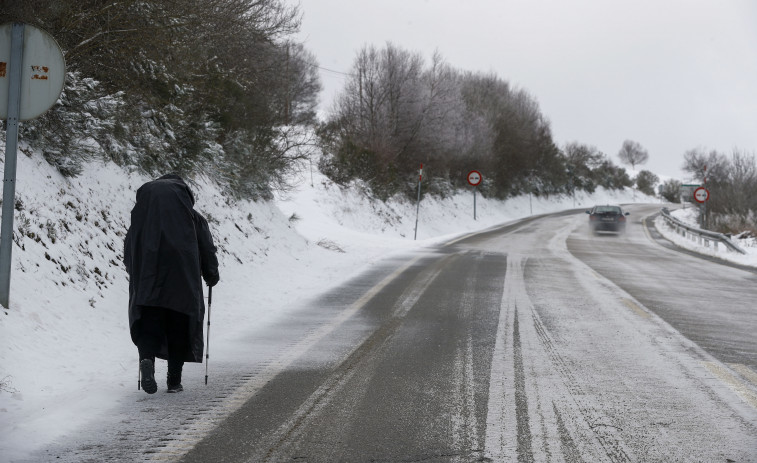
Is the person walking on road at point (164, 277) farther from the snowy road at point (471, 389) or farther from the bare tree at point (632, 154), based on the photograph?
the bare tree at point (632, 154)

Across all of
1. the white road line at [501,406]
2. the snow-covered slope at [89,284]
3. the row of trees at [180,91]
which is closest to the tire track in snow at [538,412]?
the white road line at [501,406]

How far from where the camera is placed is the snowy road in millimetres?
3494

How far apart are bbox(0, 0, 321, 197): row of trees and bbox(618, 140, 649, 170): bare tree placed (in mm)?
113573

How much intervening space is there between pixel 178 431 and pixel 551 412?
91.7 inches

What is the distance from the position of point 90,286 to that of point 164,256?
2998 millimetres

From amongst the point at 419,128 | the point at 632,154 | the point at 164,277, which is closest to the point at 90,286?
the point at 164,277

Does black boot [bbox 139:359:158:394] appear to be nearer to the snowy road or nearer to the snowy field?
the snowy road

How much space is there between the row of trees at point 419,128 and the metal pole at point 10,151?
66.3 feet

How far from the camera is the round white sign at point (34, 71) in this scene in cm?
525

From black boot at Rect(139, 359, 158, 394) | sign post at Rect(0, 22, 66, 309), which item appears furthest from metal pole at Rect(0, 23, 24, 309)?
black boot at Rect(139, 359, 158, 394)

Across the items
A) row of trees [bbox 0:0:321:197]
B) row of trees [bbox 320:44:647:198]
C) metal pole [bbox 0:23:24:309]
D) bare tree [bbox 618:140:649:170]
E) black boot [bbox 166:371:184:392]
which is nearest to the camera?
black boot [bbox 166:371:184:392]

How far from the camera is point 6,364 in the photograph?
4578 millimetres

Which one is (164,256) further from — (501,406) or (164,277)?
(501,406)


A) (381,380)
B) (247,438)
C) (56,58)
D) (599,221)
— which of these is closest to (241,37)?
(56,58)
